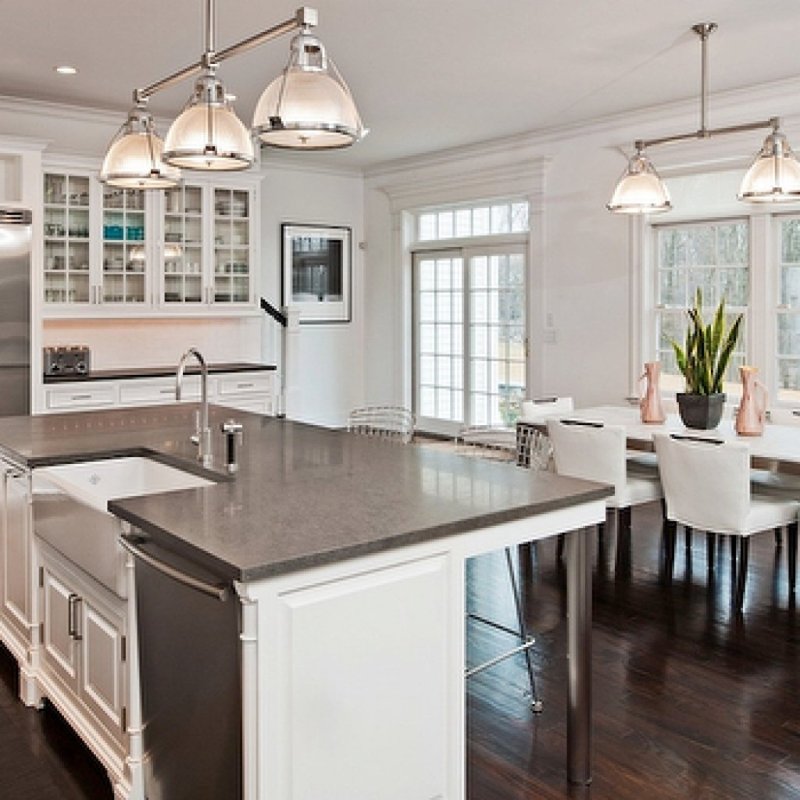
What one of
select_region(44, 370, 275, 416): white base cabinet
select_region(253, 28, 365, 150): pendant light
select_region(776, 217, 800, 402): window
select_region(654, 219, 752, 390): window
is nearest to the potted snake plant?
select_region(776, 217, 800, 402): window

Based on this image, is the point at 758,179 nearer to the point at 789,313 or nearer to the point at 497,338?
the point at 789,313

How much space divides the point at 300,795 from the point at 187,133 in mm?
1839

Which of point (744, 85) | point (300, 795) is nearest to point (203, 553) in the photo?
point (300, 795)

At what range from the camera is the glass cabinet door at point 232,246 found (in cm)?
704

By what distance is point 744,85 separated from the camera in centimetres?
573

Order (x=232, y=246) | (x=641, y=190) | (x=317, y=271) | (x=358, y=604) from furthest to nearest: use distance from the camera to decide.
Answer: (x=317, y=271) → (x=232, y=246) → (x=641, y=190) → (x=358, y=604)

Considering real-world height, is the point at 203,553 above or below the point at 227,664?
above

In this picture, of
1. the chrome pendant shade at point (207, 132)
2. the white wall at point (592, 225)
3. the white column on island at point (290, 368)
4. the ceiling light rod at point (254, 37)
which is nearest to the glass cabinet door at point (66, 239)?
the white column on island at point (290, 368)

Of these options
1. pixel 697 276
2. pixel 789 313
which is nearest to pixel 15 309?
pixel 697 276

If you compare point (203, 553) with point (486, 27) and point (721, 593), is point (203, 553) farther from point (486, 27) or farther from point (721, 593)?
point (486, 27)

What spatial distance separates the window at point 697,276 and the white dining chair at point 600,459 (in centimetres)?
222

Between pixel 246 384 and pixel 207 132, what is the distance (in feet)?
14.3

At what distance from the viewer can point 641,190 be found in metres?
4.52

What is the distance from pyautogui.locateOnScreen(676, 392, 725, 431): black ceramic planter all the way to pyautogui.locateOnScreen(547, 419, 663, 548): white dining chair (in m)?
0.38
